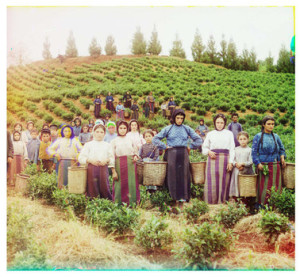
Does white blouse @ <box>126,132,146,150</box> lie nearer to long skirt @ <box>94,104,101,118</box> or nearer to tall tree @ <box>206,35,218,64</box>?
long skirt @ <box>94,104,101,118</box>

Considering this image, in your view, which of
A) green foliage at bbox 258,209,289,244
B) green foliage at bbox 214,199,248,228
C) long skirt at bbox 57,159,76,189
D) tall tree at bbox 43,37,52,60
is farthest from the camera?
tall tree at bbox 43,37,52,60

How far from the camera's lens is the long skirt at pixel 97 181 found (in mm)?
4113

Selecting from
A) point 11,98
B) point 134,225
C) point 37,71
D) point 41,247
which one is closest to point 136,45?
point 37,71

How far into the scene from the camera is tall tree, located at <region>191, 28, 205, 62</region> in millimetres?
4703

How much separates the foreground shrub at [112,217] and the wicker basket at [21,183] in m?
1.09

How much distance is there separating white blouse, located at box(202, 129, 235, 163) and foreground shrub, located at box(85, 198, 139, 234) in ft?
4.48

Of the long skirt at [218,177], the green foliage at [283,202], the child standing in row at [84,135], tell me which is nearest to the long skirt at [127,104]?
the child standing in row at [84,135]

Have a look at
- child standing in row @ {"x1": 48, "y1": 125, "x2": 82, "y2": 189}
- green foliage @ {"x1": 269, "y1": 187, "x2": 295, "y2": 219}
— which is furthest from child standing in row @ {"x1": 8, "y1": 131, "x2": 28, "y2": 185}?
green foliage @ {"x1": 269, "y1": 187, "x2": 295, "y2": 219}

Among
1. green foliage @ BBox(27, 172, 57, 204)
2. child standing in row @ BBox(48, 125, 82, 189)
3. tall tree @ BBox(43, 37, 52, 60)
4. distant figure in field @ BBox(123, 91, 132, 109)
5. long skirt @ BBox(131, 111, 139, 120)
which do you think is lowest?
green foliage @ BBox(27, 172, 57, 204)

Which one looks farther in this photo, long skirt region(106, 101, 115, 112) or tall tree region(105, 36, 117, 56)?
long skirt region(106, 101, 115, 112)

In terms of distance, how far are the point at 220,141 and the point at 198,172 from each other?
1.76ft

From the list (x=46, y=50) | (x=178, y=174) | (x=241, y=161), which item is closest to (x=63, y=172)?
(x=178, y=174)

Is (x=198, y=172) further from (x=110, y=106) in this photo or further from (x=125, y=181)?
(x=110, y=106)
